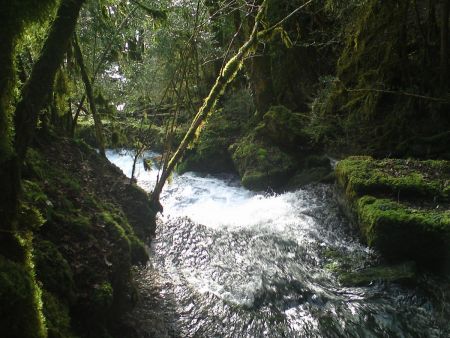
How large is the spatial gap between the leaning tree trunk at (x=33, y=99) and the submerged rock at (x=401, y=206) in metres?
5.31

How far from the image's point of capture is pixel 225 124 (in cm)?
1474

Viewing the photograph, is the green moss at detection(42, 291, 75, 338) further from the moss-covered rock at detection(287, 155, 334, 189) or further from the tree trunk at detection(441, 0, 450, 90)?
the tree trunk at detection(441, 0, 450, 90)

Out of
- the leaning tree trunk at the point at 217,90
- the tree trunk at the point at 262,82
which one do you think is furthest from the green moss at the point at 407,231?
the tree trunk at the point at 262,82

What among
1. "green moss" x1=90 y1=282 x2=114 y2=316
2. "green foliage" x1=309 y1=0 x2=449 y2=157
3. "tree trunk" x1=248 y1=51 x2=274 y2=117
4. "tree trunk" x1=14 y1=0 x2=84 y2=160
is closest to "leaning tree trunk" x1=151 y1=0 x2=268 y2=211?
"green foliage" x1=309 y1=0 x2=449 y2=157

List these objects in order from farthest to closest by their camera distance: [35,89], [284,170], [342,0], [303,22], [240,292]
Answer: [303,22] → [284,170] → [342,0] → [240,292] → [35,89]

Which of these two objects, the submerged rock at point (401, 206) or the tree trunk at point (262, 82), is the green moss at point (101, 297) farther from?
the tree trunk at point (262, 82)

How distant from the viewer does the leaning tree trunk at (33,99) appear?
230 centimetres

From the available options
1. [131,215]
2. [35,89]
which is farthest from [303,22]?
[35,89]

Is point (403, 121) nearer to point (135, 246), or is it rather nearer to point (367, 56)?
point (367, 56)

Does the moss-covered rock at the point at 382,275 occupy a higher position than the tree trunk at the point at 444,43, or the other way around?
the tree trunk at the point at 444,43

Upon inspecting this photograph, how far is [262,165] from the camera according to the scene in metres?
11.3

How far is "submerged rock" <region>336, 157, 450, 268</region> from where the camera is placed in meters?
5.70

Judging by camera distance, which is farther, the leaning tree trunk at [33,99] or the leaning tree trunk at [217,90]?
the leaning tree trunk at [217,90]

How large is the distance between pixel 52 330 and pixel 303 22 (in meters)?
12.9
